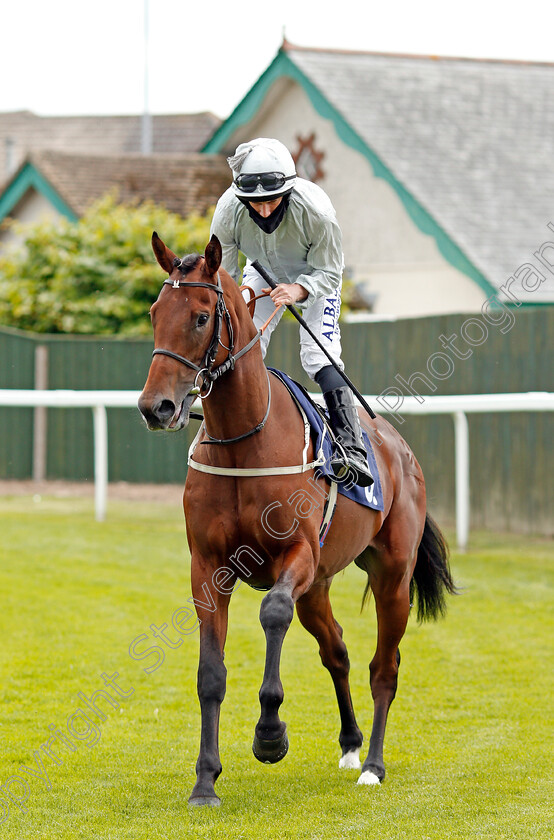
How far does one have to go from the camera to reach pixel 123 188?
21172mm

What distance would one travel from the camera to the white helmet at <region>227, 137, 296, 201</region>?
4570mm

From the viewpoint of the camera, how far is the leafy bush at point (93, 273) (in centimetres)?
1518

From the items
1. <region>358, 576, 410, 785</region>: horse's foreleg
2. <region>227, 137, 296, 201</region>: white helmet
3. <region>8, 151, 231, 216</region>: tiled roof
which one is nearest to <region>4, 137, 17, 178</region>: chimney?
<region>8, 151, 231, 216</region>: tiled roof

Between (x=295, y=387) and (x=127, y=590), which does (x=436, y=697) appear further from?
(x=127, y=590)

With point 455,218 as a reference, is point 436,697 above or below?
below

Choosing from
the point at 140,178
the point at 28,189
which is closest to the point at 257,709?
the point at 140,178

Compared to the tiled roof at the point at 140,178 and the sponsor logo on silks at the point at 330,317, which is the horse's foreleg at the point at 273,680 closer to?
the sponsor logo on silks at the point at 330,317

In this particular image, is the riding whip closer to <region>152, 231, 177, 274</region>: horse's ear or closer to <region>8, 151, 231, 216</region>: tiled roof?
<region>152, 231, 177, 274</region>: horse's ear

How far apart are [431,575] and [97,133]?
1664 inches

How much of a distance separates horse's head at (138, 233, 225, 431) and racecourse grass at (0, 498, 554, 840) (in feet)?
4.70

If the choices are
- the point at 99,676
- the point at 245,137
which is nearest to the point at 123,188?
the point at 245,137

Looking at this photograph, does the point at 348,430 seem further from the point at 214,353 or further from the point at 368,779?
the point at 368,779

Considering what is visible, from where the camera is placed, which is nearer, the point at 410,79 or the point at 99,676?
the point at 99,676

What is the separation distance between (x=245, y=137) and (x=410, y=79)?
2.85 metres
